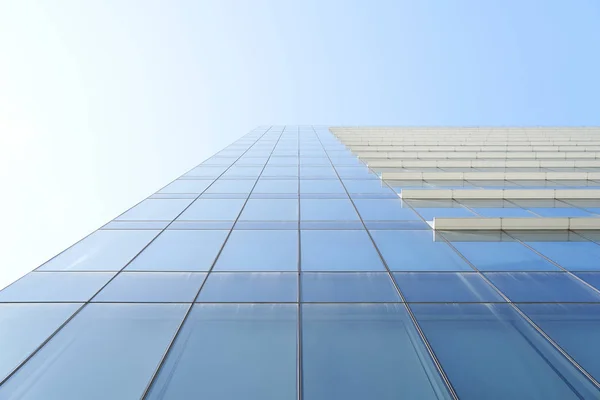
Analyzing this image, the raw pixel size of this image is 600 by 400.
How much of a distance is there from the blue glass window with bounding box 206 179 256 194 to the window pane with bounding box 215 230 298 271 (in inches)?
177

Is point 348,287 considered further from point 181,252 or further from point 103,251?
point 103,251

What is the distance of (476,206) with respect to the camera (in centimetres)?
1306

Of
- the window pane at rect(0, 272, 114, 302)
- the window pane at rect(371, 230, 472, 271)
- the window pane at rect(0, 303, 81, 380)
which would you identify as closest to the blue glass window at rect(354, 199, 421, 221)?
the window pane at rect(371, 230, 472, 271)

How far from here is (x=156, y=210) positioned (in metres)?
12.7

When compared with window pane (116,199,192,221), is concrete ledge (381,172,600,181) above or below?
above

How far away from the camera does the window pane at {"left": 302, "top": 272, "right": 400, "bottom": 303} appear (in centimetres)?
746

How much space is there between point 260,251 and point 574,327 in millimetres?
6423

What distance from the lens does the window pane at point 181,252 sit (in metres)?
8.80

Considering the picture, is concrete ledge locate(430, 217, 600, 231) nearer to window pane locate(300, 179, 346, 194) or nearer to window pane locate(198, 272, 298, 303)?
window pane locate(300, 179, 346, 194)

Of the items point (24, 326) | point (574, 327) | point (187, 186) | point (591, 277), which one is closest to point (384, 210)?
point (591, 277)

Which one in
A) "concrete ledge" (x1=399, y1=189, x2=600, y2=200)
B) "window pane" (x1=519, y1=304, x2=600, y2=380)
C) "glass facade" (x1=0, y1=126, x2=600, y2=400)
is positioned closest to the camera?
"glass facade" (x1=0, y1=126, x2=600, y2=400)

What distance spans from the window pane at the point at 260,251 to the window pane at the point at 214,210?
148 cm

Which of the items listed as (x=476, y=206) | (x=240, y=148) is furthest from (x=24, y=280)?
(x=240, y=148)

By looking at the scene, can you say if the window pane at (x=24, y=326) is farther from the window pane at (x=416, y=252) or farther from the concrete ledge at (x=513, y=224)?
the concrete ledge at (x=513, y=224)
